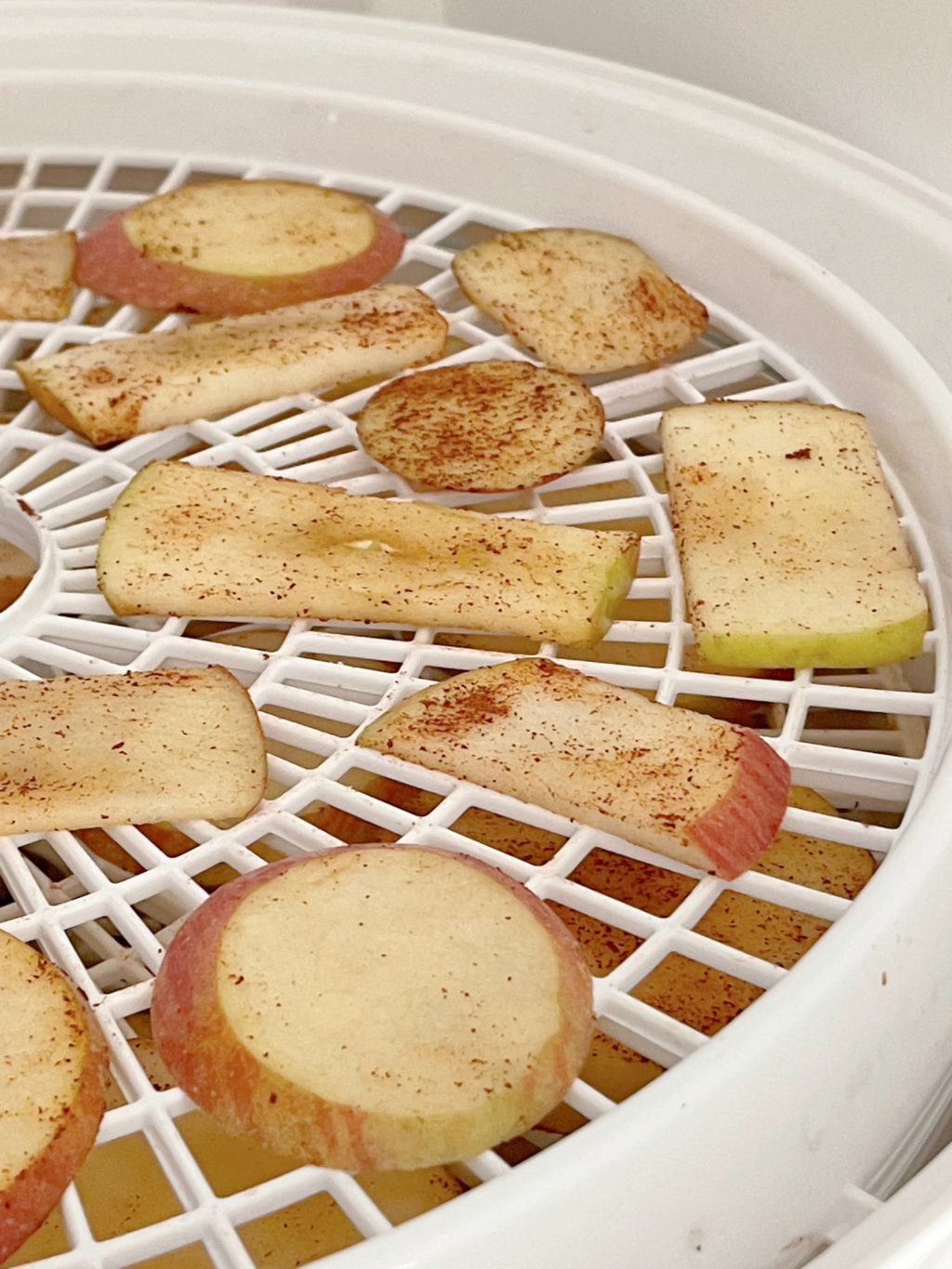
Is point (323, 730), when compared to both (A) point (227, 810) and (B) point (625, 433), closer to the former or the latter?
(A) point (227, 810)

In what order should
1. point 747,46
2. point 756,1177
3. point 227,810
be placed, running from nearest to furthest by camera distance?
point 756,1177, point 227,810, point 747,46

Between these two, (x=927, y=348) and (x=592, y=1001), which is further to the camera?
(x=927, y=348)

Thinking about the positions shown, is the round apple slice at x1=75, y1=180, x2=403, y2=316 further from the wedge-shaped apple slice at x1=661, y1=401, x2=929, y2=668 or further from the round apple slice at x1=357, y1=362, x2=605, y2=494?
the wedge-shaped apple slice at x1=661, y1=401, x2=929, y2=668

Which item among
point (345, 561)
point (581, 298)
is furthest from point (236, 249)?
point (345, 561)

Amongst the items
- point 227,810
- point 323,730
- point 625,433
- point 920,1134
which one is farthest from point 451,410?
point 920,1134

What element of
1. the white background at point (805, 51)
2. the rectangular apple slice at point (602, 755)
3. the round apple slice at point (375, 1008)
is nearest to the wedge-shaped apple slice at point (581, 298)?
the white background at point (805, 51)
